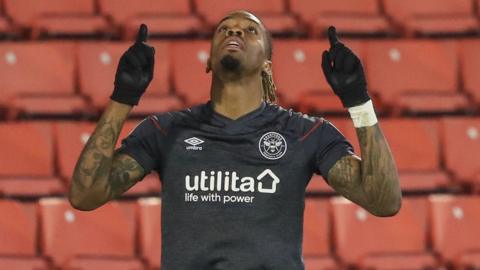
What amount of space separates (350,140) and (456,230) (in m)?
0.60

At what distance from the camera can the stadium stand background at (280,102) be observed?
13.7 feet

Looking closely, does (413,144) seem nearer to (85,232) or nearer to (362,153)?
(85,232)

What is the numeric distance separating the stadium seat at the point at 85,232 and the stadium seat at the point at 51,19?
1141 millimetres

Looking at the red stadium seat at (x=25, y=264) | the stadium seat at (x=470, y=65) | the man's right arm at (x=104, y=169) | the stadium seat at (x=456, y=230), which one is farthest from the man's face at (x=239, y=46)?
the stadium seat at (x=470, y=65)

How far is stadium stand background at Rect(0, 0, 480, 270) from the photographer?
4.18 metres

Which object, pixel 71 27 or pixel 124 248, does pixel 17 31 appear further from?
pixel 124 248

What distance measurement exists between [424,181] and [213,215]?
2.44 m

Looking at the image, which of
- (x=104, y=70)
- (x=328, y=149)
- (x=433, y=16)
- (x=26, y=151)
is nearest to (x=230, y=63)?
(x=328, y=149)

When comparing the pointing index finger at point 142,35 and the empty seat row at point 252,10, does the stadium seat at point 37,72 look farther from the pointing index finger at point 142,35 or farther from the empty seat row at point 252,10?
the pointing index finger at point 142,35

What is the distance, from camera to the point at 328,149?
240 centimetres

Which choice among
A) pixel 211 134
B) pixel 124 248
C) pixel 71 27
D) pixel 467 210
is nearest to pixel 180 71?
pixel 71 27

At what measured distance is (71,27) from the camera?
5090mm

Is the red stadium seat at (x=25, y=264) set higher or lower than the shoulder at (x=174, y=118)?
lower

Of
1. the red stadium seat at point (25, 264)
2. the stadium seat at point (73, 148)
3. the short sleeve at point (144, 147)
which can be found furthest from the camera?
the stadium seat at point (73, 148)
